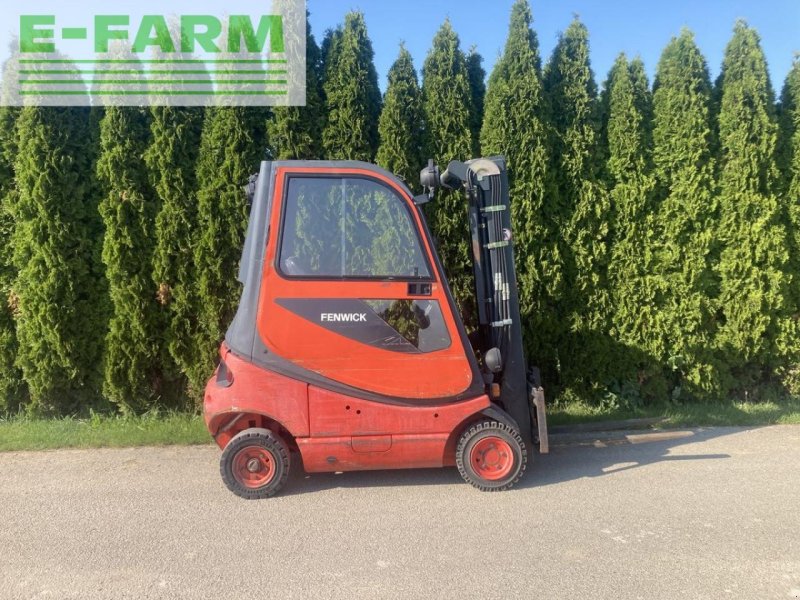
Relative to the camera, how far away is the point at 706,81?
18.7ft

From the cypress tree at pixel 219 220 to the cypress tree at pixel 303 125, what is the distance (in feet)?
0.77

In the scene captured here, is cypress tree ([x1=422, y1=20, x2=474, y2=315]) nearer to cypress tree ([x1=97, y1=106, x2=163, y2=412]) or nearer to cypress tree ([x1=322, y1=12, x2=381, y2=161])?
cypress tree ([x1=322, y1=12, x2=381, y2=161])

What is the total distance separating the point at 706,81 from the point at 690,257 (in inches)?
72.8

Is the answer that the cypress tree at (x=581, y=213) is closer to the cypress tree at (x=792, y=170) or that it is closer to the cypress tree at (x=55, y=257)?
the cypress tree at (x=792, y=170)

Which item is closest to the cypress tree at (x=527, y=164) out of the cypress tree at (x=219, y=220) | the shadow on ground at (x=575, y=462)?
the shadow on ground at (x=575, y=462)

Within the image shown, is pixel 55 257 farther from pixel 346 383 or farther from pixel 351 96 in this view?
pixel 346 383

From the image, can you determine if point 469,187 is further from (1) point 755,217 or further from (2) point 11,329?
(2) point 11,329

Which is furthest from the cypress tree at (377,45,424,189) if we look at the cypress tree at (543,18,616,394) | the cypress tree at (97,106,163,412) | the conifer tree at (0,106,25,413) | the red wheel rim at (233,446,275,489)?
the conifer tree at (0,106,25,413)

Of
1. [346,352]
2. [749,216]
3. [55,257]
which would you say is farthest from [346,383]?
[749,216]

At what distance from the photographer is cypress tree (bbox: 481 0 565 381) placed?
17.9ft

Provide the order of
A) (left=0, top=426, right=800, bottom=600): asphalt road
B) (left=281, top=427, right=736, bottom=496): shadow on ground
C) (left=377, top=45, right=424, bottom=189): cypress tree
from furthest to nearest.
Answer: (left=377, top=45, right=424, bottom=189): cypress tree → (left=281, top=427, right=736, bottom=496): shadow on ground → (left=0, top=426, right=800, bottom=600): asphalt road

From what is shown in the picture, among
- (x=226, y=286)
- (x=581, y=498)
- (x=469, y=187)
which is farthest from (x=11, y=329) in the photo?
(x=581, y=498)

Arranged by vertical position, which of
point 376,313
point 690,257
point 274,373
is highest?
point 690,257

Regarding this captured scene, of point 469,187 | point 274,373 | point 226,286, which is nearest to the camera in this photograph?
point 274,373
